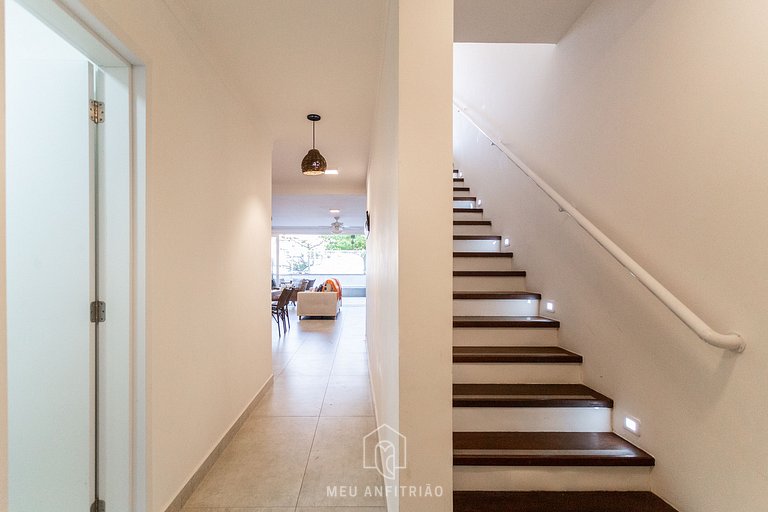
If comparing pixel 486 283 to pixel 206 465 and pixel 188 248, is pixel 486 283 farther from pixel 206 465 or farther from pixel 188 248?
pixel 206 465

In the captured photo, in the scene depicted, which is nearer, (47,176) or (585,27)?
(47,176)

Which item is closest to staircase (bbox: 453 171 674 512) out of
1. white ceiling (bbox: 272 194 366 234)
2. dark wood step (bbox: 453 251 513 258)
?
dark wood step (bbox: 453 251 513 258)

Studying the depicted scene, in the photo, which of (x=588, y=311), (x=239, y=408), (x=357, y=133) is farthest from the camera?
(x=357, y=133)

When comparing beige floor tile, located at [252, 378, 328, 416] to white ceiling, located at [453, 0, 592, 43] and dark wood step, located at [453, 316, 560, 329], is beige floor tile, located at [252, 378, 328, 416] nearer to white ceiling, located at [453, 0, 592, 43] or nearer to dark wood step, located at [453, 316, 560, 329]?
dark wood step, located at [453, 316, 560, 329]

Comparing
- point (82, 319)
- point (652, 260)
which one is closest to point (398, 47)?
point (652, 260)

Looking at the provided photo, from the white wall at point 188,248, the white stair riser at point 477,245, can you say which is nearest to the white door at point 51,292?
the white wall at point 188,248

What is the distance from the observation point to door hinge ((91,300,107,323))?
59.2 inches

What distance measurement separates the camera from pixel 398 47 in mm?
1326

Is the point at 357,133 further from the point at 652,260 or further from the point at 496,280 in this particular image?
the point at 652,260

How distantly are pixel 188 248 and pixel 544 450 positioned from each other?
7.09 ft

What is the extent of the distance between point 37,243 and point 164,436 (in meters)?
1.06

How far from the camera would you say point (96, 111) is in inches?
60.4

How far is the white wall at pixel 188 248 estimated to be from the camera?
5.23 ft

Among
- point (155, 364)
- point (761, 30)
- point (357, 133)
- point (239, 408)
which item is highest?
point (357, 133)
